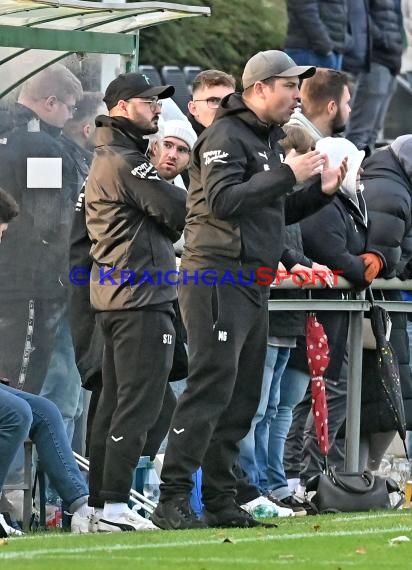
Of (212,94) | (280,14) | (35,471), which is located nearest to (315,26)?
(280,14)

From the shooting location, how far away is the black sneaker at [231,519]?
32.1ft

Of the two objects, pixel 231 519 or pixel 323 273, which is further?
pixel 323 273

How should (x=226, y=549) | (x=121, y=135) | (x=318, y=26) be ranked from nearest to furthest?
→ (x=226, y=549), (x=121, y=135), (x=318, y=26)

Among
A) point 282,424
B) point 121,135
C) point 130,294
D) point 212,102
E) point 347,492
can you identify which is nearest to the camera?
point 130,294

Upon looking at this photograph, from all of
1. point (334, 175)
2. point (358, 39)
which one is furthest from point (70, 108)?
point (358, 39)

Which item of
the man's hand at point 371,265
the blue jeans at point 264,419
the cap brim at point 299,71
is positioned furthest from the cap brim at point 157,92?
the man's hand at point 371,265

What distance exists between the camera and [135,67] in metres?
11.4

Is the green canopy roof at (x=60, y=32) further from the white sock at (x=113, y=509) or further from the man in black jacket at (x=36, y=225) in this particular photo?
the white sock at (x=113, y=509)

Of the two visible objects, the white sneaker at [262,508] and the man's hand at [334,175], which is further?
the white sneaker at [262,508]

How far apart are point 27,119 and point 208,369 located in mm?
2271

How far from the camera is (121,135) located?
32.8 ft

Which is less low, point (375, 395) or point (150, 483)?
point (375, 395)

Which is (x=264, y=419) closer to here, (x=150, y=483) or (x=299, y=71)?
(x=150, y=483)

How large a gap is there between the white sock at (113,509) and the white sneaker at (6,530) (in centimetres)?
48
